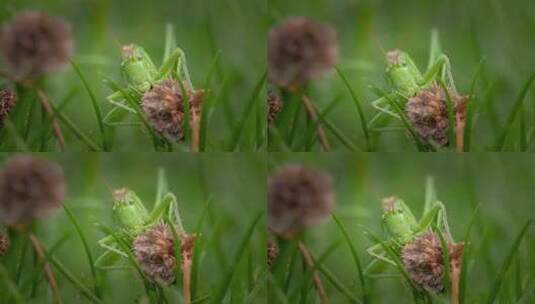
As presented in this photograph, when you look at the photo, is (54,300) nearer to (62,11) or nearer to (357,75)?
(62,11)

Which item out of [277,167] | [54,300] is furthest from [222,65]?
[54,300]

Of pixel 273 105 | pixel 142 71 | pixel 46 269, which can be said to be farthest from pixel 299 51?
pixel 46 269

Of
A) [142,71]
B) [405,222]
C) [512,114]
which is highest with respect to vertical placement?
[142,71]

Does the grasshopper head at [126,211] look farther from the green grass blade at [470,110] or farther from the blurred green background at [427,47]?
the green grass blade at [470,110]

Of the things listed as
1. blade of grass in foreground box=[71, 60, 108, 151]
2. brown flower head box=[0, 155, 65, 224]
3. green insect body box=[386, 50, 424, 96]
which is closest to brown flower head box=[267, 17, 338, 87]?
green insect body box=[386, 50, 424, 96]

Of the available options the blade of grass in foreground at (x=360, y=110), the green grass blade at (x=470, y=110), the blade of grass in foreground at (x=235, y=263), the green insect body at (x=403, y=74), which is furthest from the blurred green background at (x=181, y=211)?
the green grass blade at (x=470, y=110)

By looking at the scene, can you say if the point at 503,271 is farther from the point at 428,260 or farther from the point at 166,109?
the point at 166,109

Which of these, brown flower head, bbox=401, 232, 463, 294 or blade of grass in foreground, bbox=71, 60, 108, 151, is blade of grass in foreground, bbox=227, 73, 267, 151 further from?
brown flower head, bbox=401, 232, 463, 294
